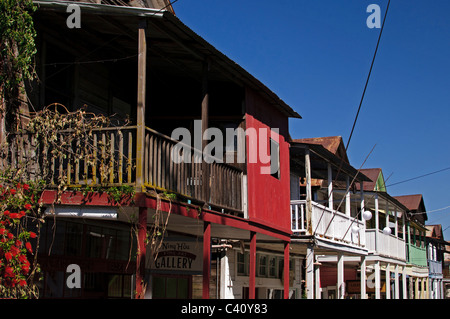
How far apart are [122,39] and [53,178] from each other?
3.32 m

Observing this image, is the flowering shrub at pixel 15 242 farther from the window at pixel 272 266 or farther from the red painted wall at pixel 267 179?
the window at pixel 272 266

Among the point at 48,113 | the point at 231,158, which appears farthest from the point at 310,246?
the point at 48,113

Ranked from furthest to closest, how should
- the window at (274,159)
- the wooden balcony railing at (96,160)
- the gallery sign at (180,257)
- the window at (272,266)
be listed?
1. the window at (272,266)
2. the window at (274,159)
3. the gallery sign at (180,257)
4. the wooden balcony railing at (96,160)

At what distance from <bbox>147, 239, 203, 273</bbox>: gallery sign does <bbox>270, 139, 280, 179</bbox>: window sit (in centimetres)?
453

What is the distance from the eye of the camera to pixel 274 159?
52.2ft

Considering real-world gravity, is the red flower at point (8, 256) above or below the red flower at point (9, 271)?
above

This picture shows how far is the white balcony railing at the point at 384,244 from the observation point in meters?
24.0

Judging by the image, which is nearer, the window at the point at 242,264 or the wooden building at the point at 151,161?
the wooden building at the point at 151,161

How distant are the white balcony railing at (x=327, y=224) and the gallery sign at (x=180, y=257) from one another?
18.8ft

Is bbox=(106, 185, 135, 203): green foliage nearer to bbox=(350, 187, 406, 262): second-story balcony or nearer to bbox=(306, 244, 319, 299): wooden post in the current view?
bbox=(306, 244, 319, 299): wooden post

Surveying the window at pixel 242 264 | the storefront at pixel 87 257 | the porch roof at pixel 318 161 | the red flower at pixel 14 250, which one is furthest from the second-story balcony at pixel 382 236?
the red flower at pixel 14 250

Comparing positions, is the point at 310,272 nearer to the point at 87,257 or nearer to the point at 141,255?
the point at 87,257

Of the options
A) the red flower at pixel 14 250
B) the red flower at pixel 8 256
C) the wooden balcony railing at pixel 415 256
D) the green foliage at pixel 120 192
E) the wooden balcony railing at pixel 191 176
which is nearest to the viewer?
the red flower at pixel 8 256
